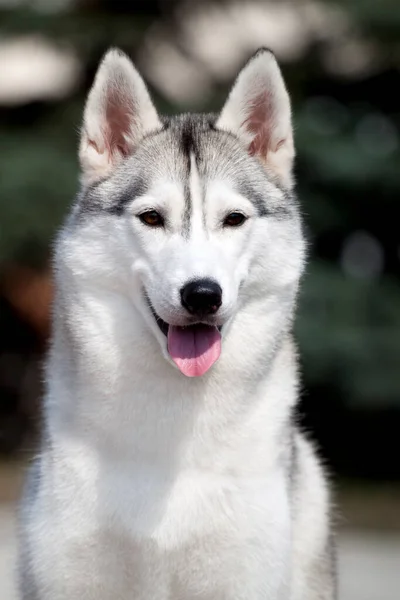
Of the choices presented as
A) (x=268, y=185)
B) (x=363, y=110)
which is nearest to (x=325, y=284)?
(x=363, y=110)

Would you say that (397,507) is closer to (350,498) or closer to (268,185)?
(350,498)

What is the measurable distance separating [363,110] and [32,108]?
3.85 metres

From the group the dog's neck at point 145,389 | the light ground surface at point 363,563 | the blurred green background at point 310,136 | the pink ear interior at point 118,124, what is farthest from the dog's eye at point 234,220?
the blurred green background at point 310,136

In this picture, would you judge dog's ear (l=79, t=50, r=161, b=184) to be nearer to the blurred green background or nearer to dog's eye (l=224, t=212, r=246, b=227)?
dog's eye (l=224, t=212, r=246, b=227)

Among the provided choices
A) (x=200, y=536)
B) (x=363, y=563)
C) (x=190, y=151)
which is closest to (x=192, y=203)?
(x=190, y=151)

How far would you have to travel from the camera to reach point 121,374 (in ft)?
15.6

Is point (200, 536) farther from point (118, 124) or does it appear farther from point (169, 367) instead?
point (118, 124)

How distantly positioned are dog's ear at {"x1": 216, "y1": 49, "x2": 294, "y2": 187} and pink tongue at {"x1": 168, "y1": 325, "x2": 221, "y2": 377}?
0.84 m

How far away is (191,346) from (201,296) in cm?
32

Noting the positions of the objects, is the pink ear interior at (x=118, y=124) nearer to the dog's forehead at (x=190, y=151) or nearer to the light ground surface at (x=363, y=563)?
the dog's forehead at (x=190, y=151)

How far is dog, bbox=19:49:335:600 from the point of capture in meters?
4.56

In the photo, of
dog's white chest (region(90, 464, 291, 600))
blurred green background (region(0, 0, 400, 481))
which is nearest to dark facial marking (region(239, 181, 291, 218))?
dog's white chest (region(90, 464, 291, 600))

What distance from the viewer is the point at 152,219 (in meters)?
4.62

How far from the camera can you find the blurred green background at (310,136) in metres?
12.6
